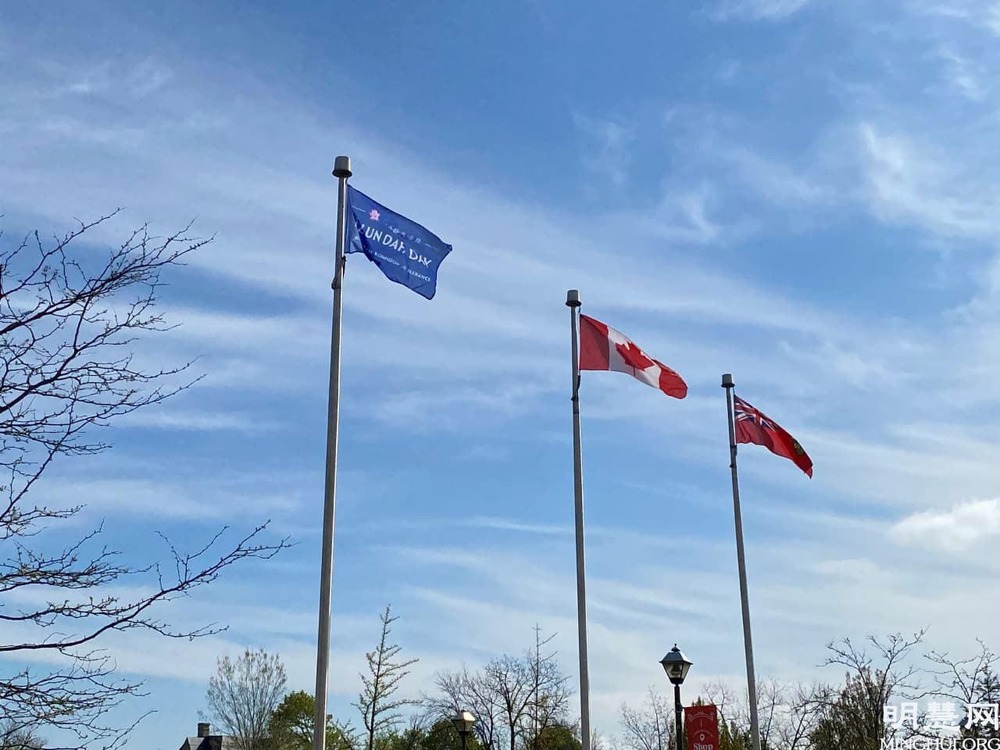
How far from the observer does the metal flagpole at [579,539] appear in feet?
65.5

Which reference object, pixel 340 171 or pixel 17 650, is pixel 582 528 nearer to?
pixel 340 171

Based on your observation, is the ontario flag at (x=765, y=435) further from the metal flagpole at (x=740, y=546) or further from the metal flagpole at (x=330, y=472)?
the metal flagpole at (x=330, y=472)

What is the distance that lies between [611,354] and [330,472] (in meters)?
8.37

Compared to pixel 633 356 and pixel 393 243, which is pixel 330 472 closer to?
pixel 393 243

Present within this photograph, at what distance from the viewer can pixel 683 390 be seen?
2292cm

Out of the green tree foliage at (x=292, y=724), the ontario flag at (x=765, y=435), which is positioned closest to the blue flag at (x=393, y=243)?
the ontario flag at (x=765, y=435)

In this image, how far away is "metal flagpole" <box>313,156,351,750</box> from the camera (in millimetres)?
13906

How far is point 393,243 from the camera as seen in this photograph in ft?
54.0

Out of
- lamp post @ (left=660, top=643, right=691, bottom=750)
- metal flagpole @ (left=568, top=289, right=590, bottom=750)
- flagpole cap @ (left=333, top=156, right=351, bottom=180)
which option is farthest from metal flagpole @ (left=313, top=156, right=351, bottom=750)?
lamp post @ (left=660, top=643, right=691, bottom=750)

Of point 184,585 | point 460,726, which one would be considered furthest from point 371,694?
point 184,585

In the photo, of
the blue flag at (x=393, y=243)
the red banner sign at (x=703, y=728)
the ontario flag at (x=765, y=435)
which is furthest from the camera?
the ontario flag at (x=765, y=435)

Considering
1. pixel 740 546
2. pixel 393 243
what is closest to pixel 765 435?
pixel 740 546

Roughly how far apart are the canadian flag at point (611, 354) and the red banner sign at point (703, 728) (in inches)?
292

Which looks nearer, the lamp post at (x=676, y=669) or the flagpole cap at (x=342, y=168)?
the flagpole cap at (x=342, y=168)
